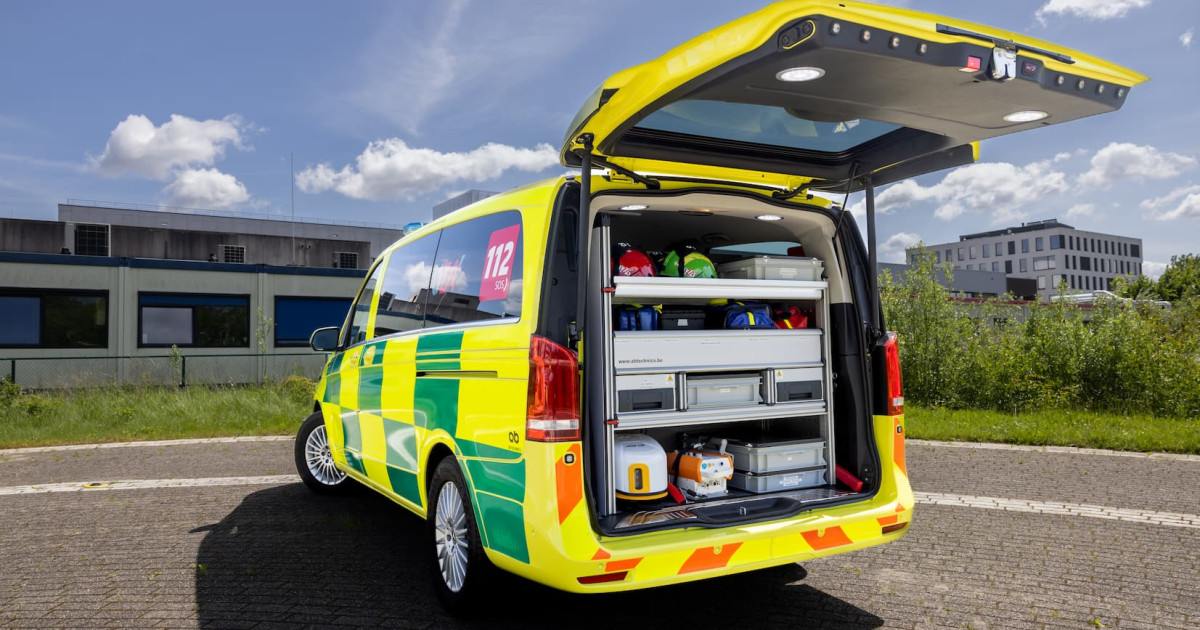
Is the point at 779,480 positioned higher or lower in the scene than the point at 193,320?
lower

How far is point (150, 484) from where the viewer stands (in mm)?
7137

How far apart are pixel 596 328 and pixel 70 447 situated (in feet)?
30.1

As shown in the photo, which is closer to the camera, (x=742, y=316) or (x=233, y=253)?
(x=742, y=316)

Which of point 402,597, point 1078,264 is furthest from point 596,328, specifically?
point 1078,264

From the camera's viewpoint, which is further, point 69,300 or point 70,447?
point 69,300

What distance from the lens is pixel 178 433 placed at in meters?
10.7

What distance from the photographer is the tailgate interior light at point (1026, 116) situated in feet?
10.5

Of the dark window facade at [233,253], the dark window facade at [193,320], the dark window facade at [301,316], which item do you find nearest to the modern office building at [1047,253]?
the dark window facade at [233,253]

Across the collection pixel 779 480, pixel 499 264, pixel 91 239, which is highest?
pixel 91 239

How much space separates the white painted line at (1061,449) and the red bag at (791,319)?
223 inches

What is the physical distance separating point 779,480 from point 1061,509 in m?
3.21

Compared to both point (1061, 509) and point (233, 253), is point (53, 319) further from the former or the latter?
point (1061, 509)

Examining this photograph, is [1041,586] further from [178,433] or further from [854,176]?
[178,433]

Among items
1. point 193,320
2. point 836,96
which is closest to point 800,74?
point 836,96
